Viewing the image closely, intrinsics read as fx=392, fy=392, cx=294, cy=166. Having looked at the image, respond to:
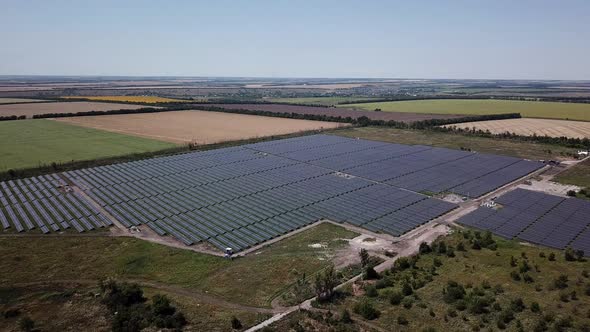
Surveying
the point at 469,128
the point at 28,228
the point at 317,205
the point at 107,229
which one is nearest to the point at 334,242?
the point at 317,205

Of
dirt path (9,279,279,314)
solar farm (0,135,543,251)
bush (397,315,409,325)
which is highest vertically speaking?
solar farm (0,135,543,251)

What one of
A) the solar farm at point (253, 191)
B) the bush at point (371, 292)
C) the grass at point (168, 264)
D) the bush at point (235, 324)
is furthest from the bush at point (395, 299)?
the solar farm at point (253, 191)

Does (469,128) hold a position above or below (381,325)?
above

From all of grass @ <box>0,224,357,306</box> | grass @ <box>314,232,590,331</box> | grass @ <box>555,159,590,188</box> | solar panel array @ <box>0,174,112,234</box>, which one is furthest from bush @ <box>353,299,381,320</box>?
grass @ <box>555,159,590,188</box>

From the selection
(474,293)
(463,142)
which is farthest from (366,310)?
(463,142)

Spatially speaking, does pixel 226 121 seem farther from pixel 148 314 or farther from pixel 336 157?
pixel 148 314

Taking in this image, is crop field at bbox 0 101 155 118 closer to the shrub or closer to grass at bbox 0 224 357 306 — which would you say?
grass at bbox 0 224 357 306
